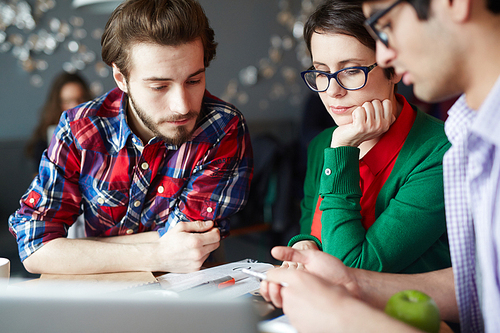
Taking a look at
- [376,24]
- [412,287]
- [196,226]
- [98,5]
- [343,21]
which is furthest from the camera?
[98,5]

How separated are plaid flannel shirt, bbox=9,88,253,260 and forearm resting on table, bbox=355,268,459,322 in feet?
1.89

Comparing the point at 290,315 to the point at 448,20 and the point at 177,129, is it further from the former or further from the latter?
the point at 177,129

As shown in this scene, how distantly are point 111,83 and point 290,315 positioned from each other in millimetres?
3650

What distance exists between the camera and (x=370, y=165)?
1133 millimetres

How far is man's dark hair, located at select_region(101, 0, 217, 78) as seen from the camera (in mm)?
1164

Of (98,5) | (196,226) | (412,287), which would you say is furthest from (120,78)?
(412,287)

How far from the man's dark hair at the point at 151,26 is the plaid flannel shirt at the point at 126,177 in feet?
0.57

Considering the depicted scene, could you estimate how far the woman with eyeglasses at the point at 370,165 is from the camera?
998 mm

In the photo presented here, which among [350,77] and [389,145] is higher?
[350,77]

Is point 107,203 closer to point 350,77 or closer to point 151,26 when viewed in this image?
point 151,26

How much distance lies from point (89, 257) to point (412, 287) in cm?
84

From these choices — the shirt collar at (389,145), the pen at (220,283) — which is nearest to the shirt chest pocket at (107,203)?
the pen at (220,283)

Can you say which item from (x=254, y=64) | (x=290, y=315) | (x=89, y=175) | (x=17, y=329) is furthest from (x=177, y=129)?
(x=254, y=64)

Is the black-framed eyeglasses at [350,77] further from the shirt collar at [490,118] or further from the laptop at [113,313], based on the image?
the laptop at [113,313]
